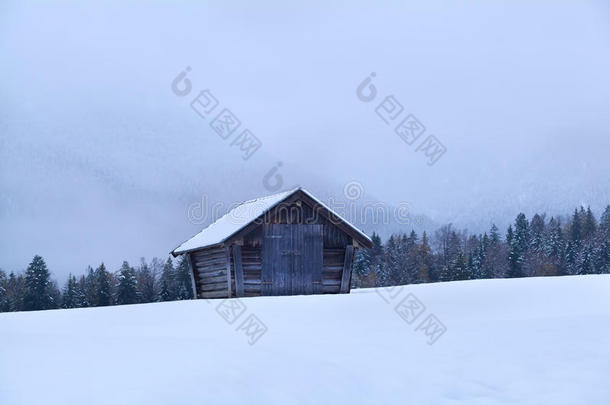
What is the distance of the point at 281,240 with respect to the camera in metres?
21.6

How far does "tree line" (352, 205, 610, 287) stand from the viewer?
69.7 m

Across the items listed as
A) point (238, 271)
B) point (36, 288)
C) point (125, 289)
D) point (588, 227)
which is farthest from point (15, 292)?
point (588, 227)

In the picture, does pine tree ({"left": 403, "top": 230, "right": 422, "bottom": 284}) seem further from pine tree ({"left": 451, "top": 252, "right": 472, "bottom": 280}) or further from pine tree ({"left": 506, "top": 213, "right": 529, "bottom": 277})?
pine tree ({"left": 506, "top": 213, "right": 529, "bottom": 277})

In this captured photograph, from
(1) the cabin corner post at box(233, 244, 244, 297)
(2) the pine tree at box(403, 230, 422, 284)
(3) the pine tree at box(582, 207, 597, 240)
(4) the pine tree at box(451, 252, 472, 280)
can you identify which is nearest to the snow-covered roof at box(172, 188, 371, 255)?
(1) the cabin corner post at box(233, 244, 244, 297)

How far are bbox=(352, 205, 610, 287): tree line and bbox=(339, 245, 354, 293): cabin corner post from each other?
47.2m

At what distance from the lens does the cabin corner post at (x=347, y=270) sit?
2248 cm

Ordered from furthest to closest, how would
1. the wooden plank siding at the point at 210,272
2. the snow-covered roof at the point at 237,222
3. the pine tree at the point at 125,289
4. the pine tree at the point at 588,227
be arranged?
the pine tree at the point at 588,227, the pine tree at the point at 125,289, the wooden plank siding at the point at 210,272, the snow-covered roof at the point at 237,222

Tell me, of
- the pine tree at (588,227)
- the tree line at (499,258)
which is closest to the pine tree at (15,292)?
the tree line at (499,258)

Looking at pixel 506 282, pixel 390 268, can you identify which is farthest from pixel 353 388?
pixel 390 268

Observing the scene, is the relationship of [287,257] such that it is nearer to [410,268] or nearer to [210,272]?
[210,272]

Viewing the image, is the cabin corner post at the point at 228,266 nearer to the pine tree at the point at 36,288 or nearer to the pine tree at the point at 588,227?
the pine tree at the point at 36,288

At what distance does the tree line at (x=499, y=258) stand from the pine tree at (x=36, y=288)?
37.5m

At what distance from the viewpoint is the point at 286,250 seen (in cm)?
2162

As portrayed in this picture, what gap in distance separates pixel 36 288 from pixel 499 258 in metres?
66.2
